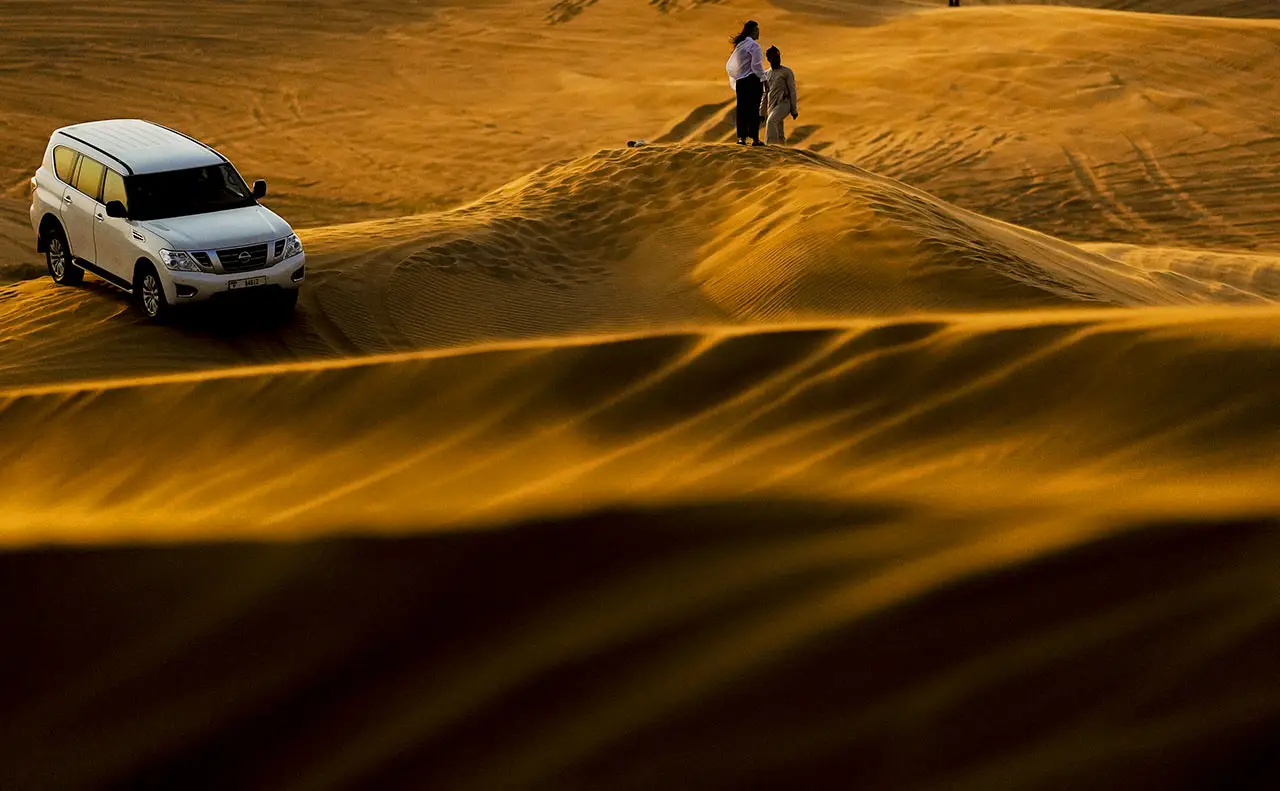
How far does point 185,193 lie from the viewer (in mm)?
11508

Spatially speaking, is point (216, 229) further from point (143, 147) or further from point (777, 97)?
point (777, 97)

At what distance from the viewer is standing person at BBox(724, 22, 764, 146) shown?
15.9 meters

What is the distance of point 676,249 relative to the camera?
12.9 m

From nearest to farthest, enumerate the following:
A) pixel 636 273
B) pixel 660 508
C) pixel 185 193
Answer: pixel 660 508
pixel 185 193
pixel 636 273

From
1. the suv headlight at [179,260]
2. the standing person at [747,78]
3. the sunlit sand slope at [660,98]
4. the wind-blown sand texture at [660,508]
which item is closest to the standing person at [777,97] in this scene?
the standing person at [747,78]

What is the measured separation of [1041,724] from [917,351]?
150 inches

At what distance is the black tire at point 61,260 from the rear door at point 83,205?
0.14 m

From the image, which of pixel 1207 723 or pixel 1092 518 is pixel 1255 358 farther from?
pixel 1207 723

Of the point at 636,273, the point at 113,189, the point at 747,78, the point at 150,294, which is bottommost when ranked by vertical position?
the point at 636,273

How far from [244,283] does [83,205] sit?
6.38ft

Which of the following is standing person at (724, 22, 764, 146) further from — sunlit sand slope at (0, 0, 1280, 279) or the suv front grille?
the suv front grille

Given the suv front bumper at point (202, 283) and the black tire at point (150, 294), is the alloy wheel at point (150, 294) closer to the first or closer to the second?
the black tire at point (150, 294)

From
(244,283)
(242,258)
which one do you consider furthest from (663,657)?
(242,258)

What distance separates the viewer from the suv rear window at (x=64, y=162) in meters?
11.9
